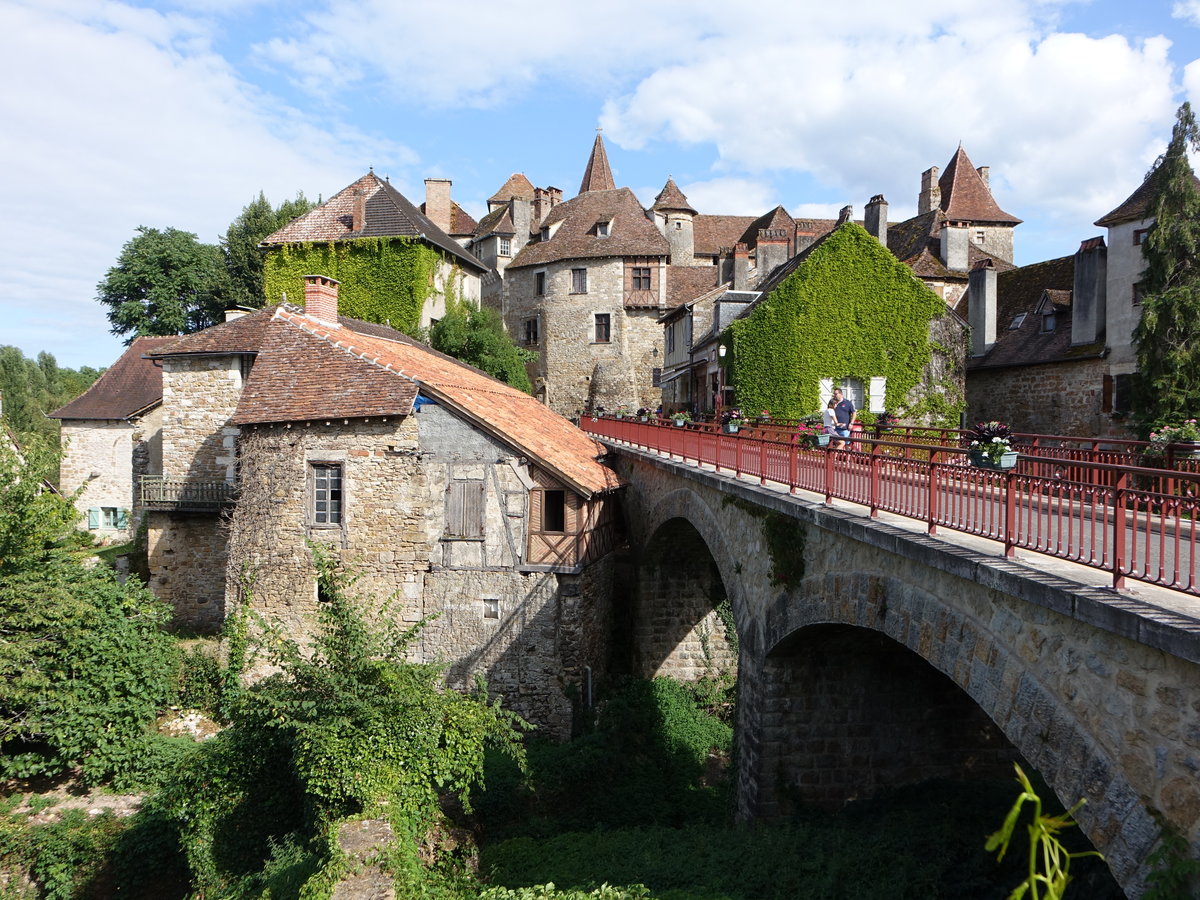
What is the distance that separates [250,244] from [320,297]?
2190cm

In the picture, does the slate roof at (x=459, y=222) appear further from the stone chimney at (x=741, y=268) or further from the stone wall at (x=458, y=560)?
the stone wall at (x=458, y=560)

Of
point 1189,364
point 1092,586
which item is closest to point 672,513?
point 1092,586

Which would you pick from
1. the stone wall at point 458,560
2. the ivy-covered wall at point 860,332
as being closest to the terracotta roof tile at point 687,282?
the ivy-covered wall at point 860,332

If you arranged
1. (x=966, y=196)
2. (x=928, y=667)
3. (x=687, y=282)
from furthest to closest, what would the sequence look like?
(x=687, y=282) → (x=966, y=196) → (x=928, y=667)

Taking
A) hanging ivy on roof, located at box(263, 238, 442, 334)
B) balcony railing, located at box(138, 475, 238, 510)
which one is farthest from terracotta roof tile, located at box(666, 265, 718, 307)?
balcony railing, located at box(138, 475, 238, 510)

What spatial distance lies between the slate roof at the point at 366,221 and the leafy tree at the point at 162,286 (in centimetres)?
1254

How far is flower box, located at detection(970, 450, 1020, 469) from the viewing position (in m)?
6.34

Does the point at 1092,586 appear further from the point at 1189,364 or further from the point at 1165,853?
the point at 1189,364

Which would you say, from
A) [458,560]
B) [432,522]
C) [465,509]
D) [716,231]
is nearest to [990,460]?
[465,509]

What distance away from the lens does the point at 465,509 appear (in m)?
17.3

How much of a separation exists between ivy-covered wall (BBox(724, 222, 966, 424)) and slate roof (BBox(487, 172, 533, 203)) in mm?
28305

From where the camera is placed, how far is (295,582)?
59.0ft

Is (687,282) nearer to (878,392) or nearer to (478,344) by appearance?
(478,344)

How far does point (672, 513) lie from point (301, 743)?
7.33 meters
